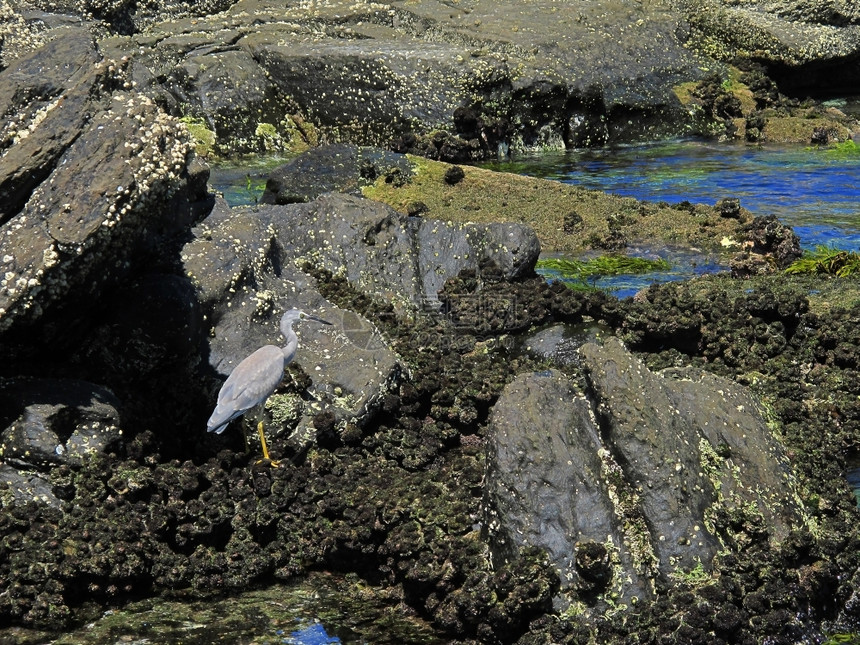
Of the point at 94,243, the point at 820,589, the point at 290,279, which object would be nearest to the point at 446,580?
the point at 820,589

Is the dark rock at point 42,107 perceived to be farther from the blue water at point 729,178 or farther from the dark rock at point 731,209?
the dark rock at point 731,209

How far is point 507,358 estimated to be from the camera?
11.1 meters

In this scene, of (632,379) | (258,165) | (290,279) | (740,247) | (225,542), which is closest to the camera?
(632,379)

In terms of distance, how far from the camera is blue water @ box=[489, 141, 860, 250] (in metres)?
16.2

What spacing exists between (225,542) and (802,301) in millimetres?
6288

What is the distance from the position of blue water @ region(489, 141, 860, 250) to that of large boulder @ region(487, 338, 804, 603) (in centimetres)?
770

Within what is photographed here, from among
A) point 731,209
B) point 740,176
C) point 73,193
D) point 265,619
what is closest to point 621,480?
point 265,619

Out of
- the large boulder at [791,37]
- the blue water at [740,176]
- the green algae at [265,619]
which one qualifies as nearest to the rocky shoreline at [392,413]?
the green algae at [265,619]

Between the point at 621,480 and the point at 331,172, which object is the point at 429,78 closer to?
the point at 331,172

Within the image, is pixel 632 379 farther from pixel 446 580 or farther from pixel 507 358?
pixel 507 358

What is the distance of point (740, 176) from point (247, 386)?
40.8ft

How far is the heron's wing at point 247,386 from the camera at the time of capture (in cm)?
841

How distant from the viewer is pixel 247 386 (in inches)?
333

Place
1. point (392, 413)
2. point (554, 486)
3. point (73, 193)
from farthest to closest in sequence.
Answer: point (392, 413), point (73, 193), point (554, 486)
